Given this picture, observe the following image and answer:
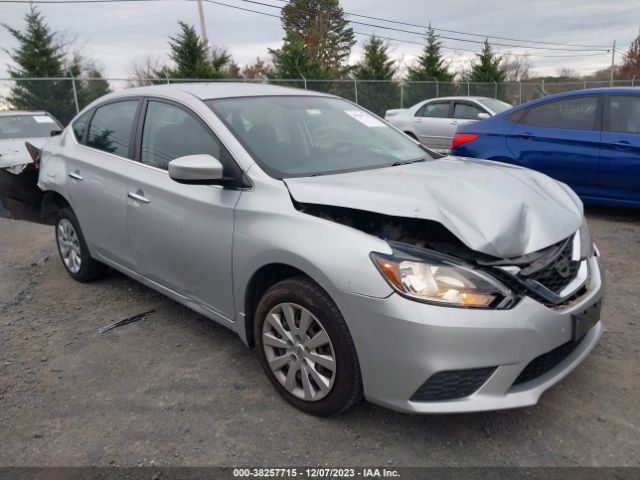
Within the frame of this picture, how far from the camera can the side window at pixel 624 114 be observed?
18.6ft

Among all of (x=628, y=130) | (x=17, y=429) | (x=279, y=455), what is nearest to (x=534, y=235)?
(x=279, y=455)

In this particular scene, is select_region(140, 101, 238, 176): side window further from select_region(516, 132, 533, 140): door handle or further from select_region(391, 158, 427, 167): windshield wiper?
select_region(516, 132, 533, 140): door handle

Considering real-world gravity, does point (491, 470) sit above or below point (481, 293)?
below

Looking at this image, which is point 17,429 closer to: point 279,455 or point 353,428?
point 279,455

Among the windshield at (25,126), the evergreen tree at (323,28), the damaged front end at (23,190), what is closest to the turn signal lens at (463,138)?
the damaged front end at (23,190)

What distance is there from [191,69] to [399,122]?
1072 centimetres

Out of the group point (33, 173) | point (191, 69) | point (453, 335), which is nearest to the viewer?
point (453, 335)

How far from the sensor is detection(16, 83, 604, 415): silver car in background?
2178 millimetres

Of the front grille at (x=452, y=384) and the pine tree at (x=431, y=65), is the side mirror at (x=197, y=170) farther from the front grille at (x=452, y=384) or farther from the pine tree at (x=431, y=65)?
the pine tree at (x=431, y=65)

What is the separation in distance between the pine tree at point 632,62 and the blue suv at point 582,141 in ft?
130

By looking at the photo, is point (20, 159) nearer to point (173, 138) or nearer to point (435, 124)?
point (173, 138)

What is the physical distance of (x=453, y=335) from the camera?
6.91ft

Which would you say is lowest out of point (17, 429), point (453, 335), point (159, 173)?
point (17, 429)

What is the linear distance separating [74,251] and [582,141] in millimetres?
5316
